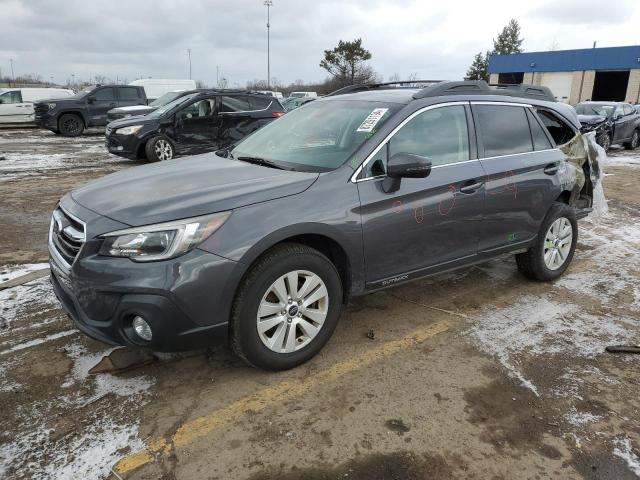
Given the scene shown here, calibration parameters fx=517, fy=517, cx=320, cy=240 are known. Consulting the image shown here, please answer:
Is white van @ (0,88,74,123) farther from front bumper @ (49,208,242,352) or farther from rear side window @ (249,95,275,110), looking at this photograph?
front bumper @ (49,208,242,352)

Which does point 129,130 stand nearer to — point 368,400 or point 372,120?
point 372,120

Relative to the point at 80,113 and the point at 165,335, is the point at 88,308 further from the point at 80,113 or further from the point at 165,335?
the point at 80,113

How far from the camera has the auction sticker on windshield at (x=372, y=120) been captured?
358 centimetres

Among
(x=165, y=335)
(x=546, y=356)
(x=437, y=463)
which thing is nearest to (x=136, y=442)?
(x=165, y=335)

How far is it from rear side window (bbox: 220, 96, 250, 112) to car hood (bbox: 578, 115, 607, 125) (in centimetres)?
949

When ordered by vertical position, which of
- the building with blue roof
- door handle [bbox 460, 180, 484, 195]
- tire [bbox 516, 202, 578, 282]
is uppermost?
the building with blue roof

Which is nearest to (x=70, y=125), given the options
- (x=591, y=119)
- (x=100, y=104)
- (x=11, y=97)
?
(x=100, y=104)

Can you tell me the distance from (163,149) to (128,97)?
986 centimetres

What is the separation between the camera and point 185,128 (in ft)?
37.1

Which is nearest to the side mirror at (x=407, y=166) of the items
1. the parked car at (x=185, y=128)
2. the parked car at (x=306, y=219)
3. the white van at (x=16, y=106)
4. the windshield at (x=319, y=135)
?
the parked car at (x=306, y=219)

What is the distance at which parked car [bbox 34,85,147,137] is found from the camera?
1825cm

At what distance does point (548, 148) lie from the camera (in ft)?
15.1

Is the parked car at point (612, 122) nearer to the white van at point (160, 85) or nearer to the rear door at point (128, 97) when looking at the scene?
the rear door at point (128, 97)

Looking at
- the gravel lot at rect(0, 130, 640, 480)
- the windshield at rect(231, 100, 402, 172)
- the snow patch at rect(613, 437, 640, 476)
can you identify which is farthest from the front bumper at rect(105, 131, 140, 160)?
the snow patch at rect(613, 437, 640, 476)
